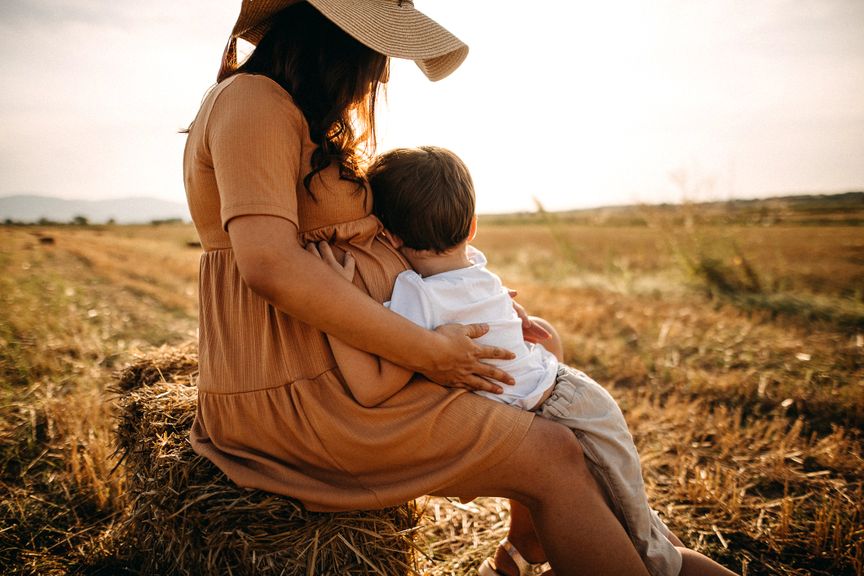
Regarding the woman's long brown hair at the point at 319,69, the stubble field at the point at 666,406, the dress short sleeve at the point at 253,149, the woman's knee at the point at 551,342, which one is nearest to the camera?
the dress short sleeve at the point at 253,149

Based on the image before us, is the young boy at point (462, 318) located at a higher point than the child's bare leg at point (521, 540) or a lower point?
higher

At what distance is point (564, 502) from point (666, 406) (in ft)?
8.58

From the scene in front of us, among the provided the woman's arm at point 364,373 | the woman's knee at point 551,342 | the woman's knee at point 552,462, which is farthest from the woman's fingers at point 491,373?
the woman's knee at point 551,342

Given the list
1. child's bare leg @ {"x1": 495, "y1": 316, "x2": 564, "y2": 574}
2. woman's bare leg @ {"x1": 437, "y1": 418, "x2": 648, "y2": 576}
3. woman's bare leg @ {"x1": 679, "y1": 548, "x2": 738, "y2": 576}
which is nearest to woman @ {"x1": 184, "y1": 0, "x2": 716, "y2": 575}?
woman's bare leg @ {"x1": 437, "y1": 418, "x2": 648, "y2": 576}

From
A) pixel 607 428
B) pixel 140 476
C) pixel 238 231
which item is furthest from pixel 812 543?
pixel 140 476

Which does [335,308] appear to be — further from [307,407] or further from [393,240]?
[393,240]

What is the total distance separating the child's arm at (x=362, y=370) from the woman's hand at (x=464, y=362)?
0.10 meters

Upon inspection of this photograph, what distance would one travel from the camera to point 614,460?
1.62m

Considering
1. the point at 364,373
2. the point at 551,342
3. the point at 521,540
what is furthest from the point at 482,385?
the point at 521,540

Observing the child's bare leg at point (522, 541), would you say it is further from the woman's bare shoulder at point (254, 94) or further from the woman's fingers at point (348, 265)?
the woman's bare shoulder at point (254, 94)

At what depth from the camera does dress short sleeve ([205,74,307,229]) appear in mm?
1290

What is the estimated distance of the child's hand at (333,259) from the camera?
1503 millimetres

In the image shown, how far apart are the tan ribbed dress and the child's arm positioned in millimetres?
40

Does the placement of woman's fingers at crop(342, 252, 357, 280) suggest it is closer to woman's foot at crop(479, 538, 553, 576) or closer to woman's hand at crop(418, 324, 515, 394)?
woman's hand at crop(418, 324, 515, 394)
